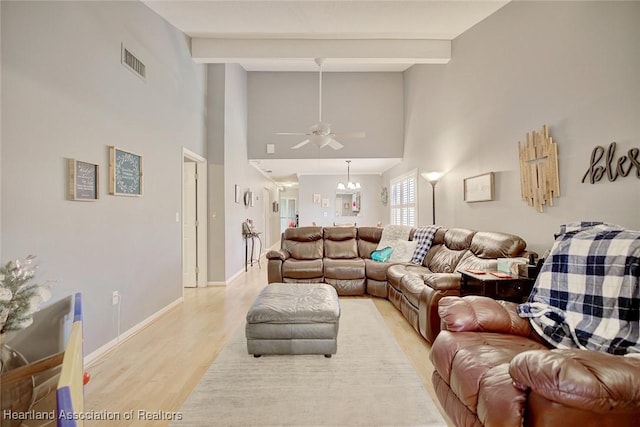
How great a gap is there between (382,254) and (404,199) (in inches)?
95.6

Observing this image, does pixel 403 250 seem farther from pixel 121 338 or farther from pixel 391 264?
pixel 121 338

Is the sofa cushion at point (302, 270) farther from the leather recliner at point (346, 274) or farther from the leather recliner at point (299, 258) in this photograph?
the leather recliner at point (346, 274)

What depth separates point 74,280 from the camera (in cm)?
223

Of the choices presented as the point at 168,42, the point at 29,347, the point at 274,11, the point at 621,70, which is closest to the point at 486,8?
the point at 621,70

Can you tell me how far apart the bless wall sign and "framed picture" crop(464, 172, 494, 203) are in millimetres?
1132

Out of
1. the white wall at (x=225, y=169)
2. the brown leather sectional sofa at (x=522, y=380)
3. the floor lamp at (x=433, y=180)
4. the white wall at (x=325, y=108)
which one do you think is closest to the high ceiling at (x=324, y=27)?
the white wall at (x=225, y=169)

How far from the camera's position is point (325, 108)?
21.2 ft

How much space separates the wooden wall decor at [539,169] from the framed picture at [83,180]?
148 inches

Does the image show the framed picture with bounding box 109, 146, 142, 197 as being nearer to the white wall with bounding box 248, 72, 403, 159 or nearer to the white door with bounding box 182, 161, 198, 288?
the white door with bounding box 182, 161, 198, 288

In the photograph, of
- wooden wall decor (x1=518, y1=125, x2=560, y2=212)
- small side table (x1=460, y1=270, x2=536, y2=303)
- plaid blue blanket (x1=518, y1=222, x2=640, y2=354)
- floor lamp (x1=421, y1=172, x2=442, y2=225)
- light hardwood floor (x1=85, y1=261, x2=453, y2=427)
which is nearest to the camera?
plaid blue blanket (x1=518, y1=222, x2=640, y2=354)

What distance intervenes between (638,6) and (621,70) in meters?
0.37

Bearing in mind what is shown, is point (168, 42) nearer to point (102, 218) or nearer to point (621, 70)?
point (102, 218)

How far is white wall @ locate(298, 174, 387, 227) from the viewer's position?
8883 millimetres

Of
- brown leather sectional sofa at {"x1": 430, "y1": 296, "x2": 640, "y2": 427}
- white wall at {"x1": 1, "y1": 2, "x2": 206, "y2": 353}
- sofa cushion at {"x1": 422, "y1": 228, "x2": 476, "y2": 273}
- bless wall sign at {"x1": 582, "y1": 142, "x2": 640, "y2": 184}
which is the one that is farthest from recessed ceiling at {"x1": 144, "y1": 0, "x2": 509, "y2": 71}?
brown leather sectional sofa at {"x1": 430, "y1": 296, "x2": 640, "y2": 427}
